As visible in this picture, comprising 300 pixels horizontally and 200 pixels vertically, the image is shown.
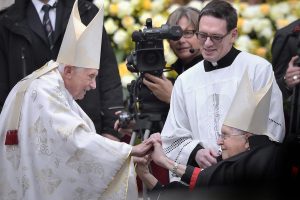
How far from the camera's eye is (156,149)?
5758 millimetres

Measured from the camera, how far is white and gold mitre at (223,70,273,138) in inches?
215

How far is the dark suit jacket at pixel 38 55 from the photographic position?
7.13 meters

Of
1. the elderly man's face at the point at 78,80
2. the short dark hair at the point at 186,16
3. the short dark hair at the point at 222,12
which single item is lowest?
the elderly man's face at the point at 78,80

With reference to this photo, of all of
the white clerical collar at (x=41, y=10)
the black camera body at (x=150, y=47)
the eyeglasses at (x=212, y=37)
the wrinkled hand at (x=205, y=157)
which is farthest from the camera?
the white clerical collar at (x=41, y=10)

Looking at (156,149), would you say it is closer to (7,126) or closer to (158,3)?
(7,126)

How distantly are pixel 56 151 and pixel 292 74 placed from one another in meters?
1.82

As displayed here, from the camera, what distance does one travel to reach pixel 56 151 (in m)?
5.69

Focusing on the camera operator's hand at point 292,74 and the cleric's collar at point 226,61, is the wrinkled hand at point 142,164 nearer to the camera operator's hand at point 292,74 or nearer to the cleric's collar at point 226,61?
the cleric's collar at point 226,61

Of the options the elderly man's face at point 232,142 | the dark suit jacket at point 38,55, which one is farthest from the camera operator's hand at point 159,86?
the elderly man's face at point 232,142

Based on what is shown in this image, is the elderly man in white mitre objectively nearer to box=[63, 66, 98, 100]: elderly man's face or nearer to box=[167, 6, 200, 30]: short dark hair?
box=[63, 66, 98, 100]: elderly man's face

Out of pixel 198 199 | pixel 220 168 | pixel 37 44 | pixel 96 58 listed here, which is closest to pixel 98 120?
pixel 37 44

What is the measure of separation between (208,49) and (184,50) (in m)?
0.76

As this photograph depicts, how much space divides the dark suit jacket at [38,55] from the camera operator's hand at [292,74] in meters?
1.45

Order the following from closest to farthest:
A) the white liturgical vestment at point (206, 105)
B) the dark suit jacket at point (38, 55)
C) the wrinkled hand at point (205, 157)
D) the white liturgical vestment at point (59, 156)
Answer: the white liturgical vestment at point (59, 156) → the wrinkled hand at point (205, 157) → the white liturgical vestment at point (206, 105) → the dark suit jacket at point (38, 55)
